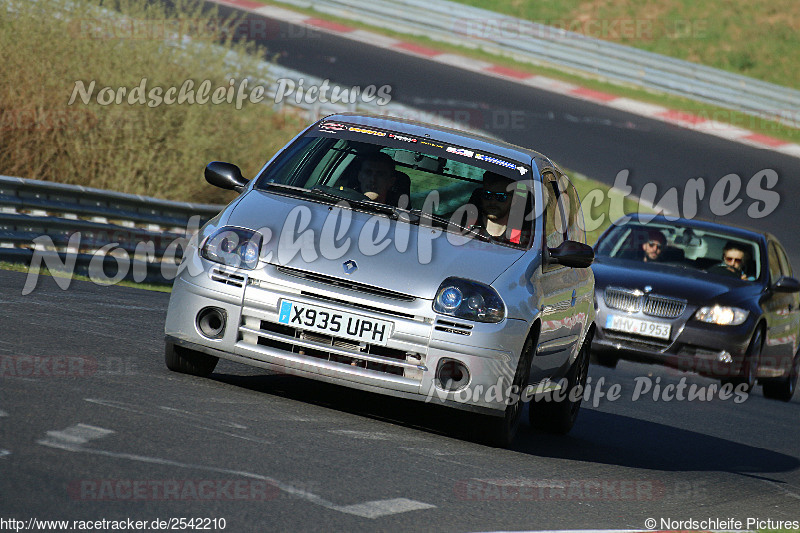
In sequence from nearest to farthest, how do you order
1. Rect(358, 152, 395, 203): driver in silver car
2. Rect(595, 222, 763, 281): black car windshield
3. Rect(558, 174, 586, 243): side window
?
Rect(358, 152, 395, 203): driver in silver car < Rect(558, 174, 586, 243): side window < Rect(595, 222, 763, 281): black car windshield

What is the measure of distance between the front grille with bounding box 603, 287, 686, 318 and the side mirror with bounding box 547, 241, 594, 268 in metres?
5.02

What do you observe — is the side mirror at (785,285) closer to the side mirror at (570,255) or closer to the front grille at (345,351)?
the side mirror at (570,255)

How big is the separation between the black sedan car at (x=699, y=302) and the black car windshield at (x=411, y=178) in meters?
4.93

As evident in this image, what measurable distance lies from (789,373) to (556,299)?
6994 millimetres

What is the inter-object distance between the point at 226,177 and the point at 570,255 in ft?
7.26

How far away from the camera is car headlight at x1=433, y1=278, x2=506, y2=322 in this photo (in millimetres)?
6613

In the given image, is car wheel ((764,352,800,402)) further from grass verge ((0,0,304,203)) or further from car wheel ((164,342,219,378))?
grass verge ((0,0,304,203))

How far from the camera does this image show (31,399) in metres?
5.96

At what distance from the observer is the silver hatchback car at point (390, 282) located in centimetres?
659

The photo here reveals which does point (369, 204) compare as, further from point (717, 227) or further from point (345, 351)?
point (717, 227)

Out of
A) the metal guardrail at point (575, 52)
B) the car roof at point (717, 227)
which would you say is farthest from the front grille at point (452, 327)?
the metal guardrail at point (575, 52)

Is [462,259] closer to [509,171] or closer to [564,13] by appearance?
[509,171]

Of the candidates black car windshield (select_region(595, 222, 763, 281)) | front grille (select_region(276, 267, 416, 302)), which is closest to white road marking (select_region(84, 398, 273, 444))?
front grille (select_region(276, 267, 416, 302))

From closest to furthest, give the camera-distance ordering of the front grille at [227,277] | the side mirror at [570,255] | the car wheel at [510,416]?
the front grille at [227,277] < the car wheel at [510,416] < the side mirror at [570,255]
